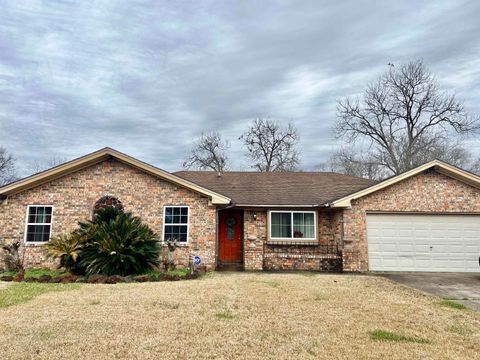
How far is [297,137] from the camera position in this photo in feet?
115

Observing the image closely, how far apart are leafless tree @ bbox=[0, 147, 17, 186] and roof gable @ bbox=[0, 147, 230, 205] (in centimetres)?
3441

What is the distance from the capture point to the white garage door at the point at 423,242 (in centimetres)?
1302

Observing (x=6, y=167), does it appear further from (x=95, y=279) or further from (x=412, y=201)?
(x=412, y=201)

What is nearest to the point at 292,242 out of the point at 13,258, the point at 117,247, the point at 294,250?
the point at 294,250

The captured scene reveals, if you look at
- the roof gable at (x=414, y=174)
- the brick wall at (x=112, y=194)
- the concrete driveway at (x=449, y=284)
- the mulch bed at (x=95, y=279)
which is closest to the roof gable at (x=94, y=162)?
the brick wall at (x=112, y=194)

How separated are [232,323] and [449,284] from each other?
8.05 metres

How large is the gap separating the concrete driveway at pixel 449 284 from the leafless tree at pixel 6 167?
44.4m

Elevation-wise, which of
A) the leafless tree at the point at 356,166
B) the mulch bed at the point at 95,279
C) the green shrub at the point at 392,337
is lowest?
the green shrub at the point at 392,337

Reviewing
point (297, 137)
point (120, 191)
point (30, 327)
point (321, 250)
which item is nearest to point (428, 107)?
point (297, 137)

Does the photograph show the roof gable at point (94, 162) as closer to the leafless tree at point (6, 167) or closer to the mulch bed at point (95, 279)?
the mulch bed at point (95, 279)

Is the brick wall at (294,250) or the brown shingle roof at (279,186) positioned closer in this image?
the brick wall at (294,250)

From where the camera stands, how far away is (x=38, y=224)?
1295 centimetres

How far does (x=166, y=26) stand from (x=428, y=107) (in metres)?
23.8

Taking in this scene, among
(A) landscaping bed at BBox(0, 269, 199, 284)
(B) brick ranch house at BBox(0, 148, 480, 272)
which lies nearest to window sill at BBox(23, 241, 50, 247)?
(B) brick ranch house at BBox(0, 148, 480, 272)
